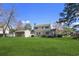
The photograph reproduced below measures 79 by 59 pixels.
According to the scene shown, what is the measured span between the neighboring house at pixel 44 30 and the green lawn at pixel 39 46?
0.25 ft

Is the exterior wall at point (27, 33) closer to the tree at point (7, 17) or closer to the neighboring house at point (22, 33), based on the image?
the neighboring house at point (22, 33)

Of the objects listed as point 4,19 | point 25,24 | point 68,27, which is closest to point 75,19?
point 68,27

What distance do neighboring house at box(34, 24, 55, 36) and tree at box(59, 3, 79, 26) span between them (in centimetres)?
18

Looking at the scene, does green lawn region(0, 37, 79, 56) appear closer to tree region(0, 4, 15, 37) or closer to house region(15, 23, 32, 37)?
house region(15, 23, 32, 37)

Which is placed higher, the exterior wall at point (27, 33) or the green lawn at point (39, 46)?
the exterior wall at point (27, 33)

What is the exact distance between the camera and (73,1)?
4.15m

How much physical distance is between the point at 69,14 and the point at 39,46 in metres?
0.63

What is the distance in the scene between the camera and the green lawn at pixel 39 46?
13.7 feet

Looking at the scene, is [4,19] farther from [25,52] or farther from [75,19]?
[75,19]

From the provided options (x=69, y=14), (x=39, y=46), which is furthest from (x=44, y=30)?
(x=69, y=14)

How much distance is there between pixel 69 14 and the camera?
433 cm

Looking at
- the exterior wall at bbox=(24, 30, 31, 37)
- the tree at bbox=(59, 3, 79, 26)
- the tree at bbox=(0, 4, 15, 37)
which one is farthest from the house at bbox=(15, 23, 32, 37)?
the tree at bbox=(59, 3, 79, 26)

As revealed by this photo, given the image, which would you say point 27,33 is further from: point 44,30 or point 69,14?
point 69,14

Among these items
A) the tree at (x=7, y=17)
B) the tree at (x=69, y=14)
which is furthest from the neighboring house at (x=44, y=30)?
the tree at (x=7, y=17)
